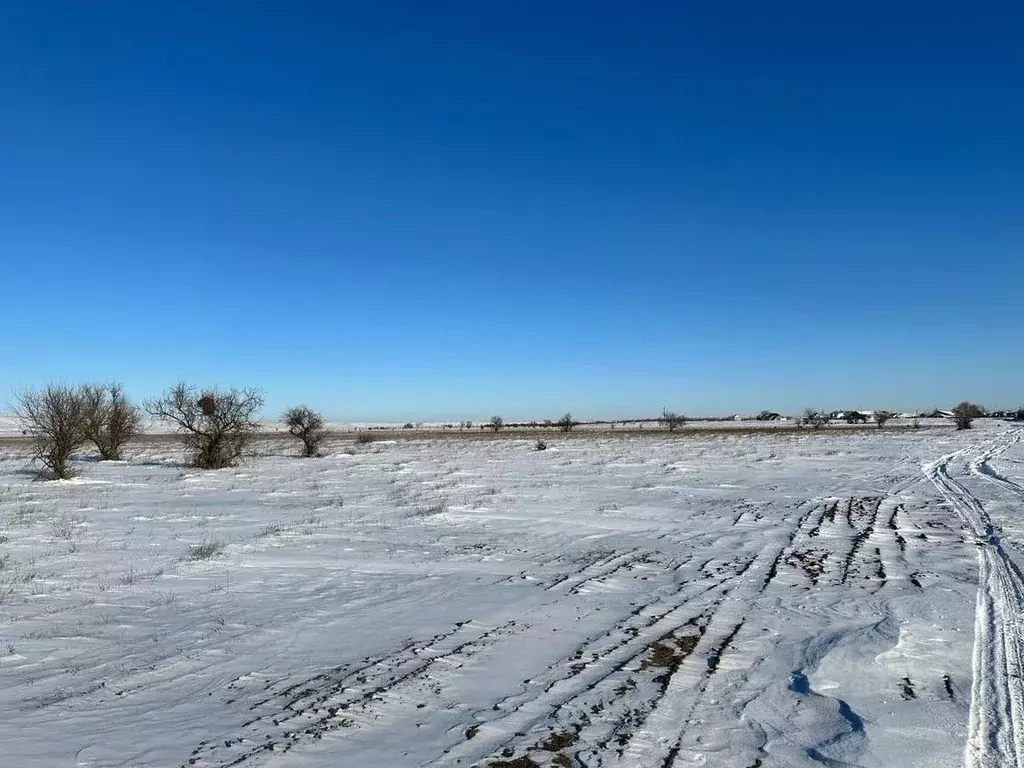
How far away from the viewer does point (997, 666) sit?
5555 mm

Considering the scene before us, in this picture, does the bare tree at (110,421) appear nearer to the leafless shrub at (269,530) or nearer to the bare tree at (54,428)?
the bare tree at (54,428)

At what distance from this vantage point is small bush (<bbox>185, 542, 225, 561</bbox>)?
34.1 feet

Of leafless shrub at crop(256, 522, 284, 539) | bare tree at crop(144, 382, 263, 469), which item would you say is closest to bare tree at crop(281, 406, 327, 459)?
bare tree at crop(144, 382, 263, 469)

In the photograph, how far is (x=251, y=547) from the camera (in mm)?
11391

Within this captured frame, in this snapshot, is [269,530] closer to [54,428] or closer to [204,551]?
[204,551]

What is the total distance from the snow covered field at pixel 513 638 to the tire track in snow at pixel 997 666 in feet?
0.10

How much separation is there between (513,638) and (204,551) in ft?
20.4

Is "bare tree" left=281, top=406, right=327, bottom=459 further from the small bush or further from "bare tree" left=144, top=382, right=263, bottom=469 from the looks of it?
the small bush

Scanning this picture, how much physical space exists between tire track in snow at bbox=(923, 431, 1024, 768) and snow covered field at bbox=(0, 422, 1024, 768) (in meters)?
0.03

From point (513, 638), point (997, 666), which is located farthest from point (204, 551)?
point (997, 666)

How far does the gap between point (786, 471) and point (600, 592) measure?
1958 cm

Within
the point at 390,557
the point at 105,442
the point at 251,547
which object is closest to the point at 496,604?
the point at 390,557

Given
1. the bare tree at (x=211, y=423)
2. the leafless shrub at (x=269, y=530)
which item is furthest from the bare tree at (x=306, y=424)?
the leafless shrub at (x=269, y=530)

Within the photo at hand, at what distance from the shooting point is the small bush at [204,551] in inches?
409
